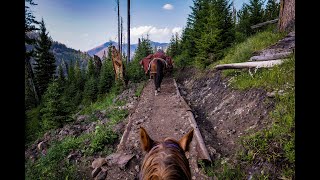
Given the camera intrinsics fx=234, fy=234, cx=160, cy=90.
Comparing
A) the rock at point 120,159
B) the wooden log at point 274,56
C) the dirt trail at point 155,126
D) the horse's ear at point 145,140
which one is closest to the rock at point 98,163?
the rock at point 120,159

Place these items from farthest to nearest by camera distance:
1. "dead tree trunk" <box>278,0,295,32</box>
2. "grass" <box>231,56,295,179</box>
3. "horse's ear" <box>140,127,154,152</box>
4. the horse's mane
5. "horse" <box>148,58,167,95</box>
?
1. "horse" <box>148,58,167,95</box>
2. "dead tree trunk" <box>278,0,295,32</box>
3. "grass" <box>231,56,295,179</box>
4. "horse's ear" <box>140,127,154,152</box>
5. the horse's mane

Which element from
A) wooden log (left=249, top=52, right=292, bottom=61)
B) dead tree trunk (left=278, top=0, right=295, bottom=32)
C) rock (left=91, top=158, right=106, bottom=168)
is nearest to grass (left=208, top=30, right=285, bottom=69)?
dead tree trunk (left=278, top=0, right=295, bottom=32)

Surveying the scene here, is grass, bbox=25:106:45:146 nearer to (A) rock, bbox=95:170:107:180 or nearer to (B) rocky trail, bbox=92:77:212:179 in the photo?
(B) rocky trail, bbox=92:77:212:179

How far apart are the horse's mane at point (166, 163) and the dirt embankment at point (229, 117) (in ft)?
11.6

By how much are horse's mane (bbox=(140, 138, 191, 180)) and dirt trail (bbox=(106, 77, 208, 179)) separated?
3096 millimetres

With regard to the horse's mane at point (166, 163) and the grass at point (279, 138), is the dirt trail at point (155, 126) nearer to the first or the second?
the grass at point (279, 138)

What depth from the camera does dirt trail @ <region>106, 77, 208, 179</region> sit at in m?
6.11

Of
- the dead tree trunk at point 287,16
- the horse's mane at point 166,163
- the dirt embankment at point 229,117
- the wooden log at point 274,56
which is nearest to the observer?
the horse's mane at point 166,163

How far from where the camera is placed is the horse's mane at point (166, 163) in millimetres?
2035

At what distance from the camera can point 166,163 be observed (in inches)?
85.0

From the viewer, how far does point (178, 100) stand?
471 inches
